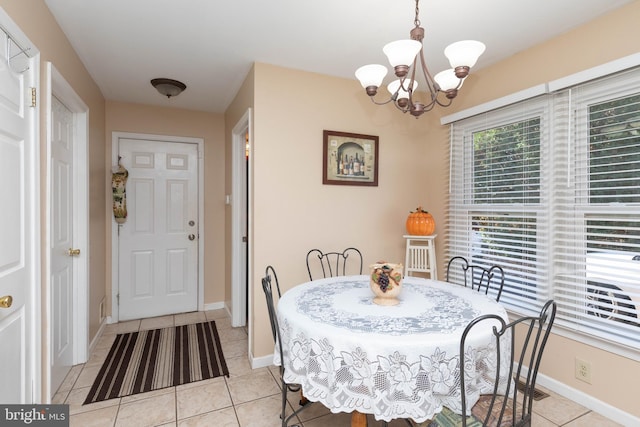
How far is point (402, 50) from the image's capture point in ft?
4.75

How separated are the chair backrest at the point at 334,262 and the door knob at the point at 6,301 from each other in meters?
1.83

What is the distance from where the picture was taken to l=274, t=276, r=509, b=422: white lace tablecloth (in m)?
1.20

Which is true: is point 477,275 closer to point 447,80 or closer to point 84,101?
point 447,80

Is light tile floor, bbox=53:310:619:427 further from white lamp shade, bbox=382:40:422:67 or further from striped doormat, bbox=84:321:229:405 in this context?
white lamp shade, bbox=382:40:422:67

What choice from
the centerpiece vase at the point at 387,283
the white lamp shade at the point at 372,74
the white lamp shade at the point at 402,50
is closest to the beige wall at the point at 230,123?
the white lamp shade at the point at 372,74

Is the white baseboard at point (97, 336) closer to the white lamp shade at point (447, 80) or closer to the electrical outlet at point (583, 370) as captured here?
A: the white lamp shade at point (447, 80)

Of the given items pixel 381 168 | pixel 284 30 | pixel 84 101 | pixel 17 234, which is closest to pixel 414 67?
pixel 284 30

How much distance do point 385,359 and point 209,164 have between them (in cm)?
339

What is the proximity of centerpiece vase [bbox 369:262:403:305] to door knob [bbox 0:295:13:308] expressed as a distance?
5.43 ft

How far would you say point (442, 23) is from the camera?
2053 mm

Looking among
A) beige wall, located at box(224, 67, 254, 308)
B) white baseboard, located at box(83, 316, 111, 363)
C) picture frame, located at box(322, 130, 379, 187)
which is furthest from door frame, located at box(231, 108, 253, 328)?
white baseboard, located at box(83, 316, 111, 363)

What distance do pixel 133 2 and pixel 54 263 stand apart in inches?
68.9

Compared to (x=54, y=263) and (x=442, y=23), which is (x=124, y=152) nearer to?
(x=54, y=263)

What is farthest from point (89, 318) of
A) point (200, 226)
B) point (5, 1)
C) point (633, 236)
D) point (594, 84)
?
point (594, 84)
